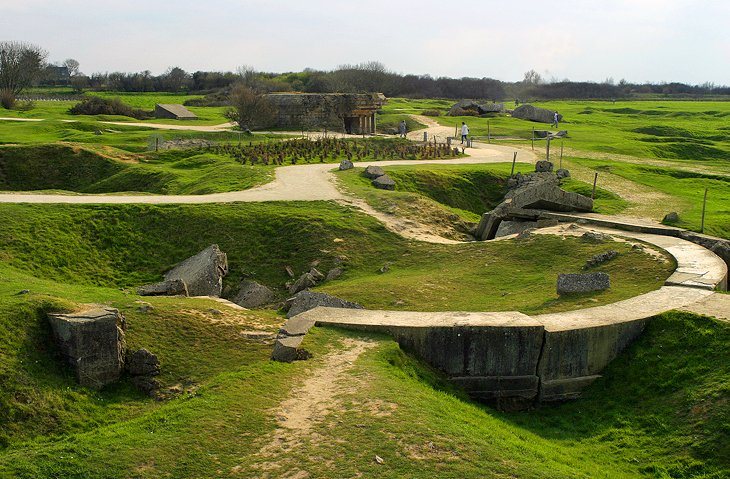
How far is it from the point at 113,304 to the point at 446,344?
292 inches

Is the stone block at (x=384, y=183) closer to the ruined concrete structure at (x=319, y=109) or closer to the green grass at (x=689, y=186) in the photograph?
the green grass at (x=689, y=186)

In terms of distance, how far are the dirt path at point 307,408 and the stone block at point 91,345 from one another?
3631mm

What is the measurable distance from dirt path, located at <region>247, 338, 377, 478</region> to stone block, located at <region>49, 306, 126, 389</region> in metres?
3.63

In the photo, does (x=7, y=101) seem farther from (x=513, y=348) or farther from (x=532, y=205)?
(x=513, y=348)

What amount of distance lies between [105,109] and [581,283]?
5554 centimetres

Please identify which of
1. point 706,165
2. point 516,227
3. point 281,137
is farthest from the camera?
point 281,137

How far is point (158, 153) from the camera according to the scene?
42906mm

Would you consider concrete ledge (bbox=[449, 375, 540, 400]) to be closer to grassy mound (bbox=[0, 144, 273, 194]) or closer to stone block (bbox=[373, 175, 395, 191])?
stone block (bbox=[373, 175, 395, 191])

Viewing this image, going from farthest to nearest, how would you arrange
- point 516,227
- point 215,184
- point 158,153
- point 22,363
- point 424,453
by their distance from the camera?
point 158,153 < point 215,184 < point 516,227 < point 22,363 < point 424,453

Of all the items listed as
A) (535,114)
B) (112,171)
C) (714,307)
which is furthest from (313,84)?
(714,307)

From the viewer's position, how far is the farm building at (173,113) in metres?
63.8

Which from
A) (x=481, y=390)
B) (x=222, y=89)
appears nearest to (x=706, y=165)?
(x=481, y=390)

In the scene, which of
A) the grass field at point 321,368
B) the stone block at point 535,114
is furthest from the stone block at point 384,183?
the stone block at point 535,114

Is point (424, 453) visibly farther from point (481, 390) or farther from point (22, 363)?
point (22, 363)
